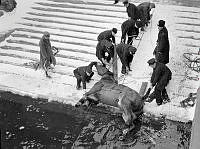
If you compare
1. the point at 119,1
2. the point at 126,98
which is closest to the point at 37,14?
the point at 119,1

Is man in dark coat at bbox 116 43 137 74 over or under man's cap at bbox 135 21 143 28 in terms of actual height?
under

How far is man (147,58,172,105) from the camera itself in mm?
10727

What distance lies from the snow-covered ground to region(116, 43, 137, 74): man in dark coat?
14.7 inches

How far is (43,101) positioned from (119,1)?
7.21 metres

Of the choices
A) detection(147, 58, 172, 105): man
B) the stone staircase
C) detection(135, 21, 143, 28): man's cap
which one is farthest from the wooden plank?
the stone staircase

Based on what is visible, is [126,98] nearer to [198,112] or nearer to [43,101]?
[198,112]

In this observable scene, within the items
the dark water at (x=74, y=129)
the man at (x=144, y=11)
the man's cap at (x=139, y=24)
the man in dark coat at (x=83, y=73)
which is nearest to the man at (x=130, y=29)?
the man's cap at (x=139, y=24)

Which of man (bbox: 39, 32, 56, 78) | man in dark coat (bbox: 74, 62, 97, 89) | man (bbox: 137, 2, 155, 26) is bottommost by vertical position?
man in dark coat (bbox: 74, 62, 97, 89)

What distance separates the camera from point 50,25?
1563 cm

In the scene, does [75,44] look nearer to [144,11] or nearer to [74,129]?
[144,11]

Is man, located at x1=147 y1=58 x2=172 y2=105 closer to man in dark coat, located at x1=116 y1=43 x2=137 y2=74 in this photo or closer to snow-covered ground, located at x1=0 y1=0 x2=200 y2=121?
snow-covered ground, located at x1=0 y1=0 x2=200 y2=121

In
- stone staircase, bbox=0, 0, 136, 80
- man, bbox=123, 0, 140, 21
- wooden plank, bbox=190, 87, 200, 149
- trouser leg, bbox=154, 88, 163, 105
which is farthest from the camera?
stone staircase, bbox=0, 0, 136, 80

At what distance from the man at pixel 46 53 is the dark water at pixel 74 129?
1496 millimetres

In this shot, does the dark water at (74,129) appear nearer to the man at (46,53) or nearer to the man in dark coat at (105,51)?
the man at (46,53)
